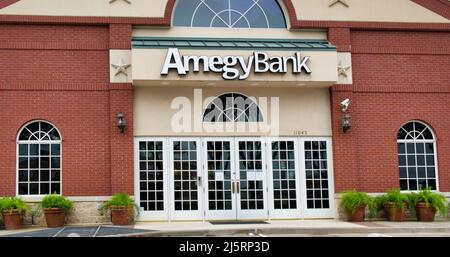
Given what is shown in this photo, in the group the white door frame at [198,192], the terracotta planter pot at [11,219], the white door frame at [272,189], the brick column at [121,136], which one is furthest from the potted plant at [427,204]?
the terracotta planter pot at [11,219]

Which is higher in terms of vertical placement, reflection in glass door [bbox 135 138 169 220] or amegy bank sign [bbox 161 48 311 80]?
amegy bank sign [bbox 161 48 311 80]

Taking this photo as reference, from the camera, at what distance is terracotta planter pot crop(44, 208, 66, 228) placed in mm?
15359

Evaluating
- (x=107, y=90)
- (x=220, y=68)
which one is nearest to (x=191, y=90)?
(x=220, y=68)

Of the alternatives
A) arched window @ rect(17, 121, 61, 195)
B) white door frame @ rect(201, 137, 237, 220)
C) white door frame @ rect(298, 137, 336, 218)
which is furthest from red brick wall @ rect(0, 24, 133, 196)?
white door frame @ rect(298, 137, 336, 218)

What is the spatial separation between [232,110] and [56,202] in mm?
5707

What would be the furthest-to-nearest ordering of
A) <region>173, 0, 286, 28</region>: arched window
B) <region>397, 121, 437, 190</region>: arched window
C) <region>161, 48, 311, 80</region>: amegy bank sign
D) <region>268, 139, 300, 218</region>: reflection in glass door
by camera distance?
<region>397, 121, 437, 190</region>: arched window
<region>173, 0, 286, 28</region>: arched window
<region>268, 139, 300, 218</region>: reflection in glass door
<region>161, 48, 311, 80</region>: amegy bank sign

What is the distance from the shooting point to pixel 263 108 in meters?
17.1

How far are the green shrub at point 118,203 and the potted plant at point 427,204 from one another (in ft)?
27.0

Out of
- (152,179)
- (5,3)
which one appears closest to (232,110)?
(152,179)

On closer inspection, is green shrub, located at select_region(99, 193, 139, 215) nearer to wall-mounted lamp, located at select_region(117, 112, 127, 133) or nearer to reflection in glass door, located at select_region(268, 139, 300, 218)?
wall-mounted lamp, located at select_region(117, 112, 127, 133)

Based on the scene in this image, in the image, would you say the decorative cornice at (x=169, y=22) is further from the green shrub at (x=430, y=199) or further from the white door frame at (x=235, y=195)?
the green shrub at (x=430, y=199)

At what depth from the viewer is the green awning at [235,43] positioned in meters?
16.0

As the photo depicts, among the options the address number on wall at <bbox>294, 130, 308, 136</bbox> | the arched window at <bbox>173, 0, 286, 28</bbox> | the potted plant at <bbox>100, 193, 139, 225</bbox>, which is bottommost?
the potted plant at <bbox>100, 193, 139, 225</bbox>

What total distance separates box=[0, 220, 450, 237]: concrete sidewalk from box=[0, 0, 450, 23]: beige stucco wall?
628cm
